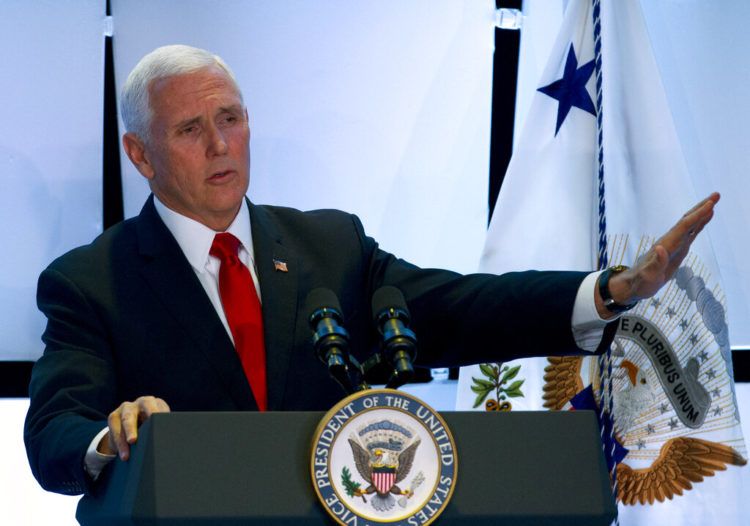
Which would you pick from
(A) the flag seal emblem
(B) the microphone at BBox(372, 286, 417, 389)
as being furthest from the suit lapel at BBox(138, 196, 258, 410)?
(A) the flag seal emblem

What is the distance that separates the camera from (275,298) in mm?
2488

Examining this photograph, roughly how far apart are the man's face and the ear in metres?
0.07

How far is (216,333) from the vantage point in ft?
7.75

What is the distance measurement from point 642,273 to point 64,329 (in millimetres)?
1268

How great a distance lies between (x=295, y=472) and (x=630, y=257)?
6.65ft

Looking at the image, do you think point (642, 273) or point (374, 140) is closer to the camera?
point (642, 273)

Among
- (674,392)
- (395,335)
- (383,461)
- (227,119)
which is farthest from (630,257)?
(383,461)

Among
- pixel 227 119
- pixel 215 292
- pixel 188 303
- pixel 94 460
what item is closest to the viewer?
pixel 94 460

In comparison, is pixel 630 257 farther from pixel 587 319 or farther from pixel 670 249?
pixel 670 249

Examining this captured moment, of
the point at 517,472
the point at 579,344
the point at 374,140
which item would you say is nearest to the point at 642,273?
the point at 579,344

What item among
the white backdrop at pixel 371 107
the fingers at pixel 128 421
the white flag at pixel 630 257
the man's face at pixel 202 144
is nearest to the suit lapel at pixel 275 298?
the man's face at pixel 202 144

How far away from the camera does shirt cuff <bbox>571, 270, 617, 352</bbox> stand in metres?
2.27

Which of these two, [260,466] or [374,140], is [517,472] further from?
[374,140]

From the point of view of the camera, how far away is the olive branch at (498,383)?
3.41m
